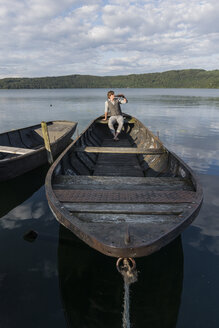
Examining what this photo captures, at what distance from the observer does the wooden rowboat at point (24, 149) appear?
780 cm

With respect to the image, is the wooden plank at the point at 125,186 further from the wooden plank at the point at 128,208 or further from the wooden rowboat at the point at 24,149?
the wooden rowboat at the point at 24,149

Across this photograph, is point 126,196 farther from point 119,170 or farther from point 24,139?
point 24,139

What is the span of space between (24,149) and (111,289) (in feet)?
23.8

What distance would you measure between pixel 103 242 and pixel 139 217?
91 cm

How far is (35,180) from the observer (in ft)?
32.4

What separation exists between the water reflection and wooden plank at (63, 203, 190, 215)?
1.83m

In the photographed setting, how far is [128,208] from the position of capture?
362 centimetres

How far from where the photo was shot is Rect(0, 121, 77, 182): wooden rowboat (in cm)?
780

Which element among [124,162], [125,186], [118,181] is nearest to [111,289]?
[125,186]

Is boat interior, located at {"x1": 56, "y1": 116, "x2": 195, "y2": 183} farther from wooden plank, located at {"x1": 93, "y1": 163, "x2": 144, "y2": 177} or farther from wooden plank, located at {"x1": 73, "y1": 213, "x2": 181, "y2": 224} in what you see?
wooden plank, located at {"x1": 73, "y1": 213, "x2": 181, "y2": 224}

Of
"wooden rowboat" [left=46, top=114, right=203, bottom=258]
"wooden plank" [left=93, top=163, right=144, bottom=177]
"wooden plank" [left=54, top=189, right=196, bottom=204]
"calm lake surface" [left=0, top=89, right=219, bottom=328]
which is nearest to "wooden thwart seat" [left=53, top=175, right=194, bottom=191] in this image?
"wooden rowboat" [left=46, top=114, right=203, bottom=258]

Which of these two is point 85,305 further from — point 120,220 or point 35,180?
point 35,180

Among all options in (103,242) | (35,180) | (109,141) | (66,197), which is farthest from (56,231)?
(109,141)

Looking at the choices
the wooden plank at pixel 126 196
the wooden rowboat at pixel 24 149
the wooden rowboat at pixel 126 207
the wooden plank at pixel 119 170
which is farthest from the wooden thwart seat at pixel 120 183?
the wooden rowboat at pixel 24 149
